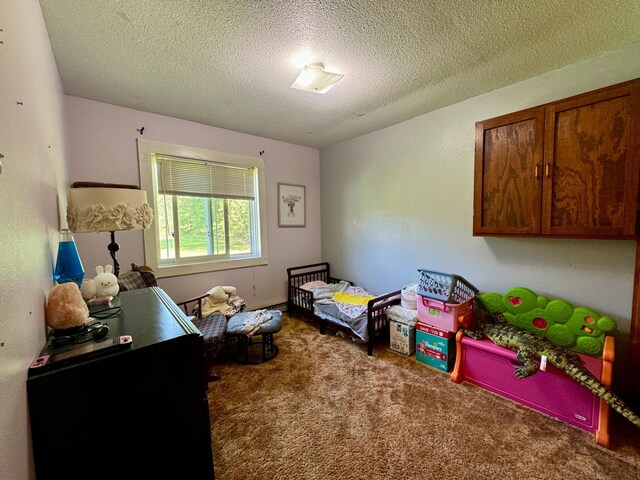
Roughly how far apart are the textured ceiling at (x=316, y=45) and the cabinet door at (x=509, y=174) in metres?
0.40

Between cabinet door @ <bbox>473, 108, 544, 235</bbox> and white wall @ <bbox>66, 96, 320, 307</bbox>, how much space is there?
90.3 inches

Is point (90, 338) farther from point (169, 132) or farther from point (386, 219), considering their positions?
point (386, 219)

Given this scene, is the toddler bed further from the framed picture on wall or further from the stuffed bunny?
the stuffed bunny

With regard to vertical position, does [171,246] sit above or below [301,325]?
above

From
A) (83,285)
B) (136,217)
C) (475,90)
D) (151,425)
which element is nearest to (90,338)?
(151,425)

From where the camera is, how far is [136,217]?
→ 1.49 meters

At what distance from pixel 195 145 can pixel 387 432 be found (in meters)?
3.10

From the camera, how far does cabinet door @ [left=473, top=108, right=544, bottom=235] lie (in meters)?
1.80

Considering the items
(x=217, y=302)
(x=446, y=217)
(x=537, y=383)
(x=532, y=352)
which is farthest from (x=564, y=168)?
(x=217, y=302)

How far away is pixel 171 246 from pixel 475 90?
3277 mm

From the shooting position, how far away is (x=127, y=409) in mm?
828

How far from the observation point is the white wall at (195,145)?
2270 mm

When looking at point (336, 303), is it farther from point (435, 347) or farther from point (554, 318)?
point (554, 318)

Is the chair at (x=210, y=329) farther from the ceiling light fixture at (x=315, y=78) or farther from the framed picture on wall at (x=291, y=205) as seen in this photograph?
the ceiling light fixture at (x=315, y=78)
